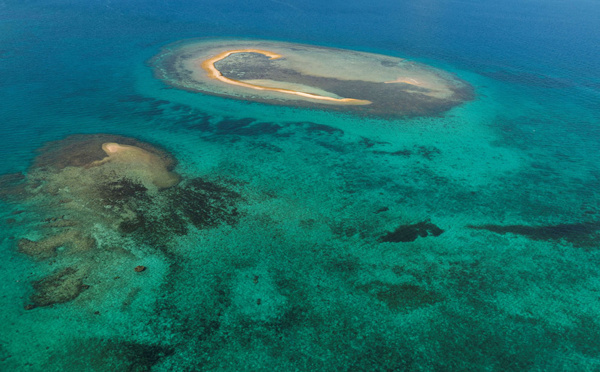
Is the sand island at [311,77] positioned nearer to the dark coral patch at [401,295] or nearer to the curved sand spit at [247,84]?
the curved sand spit at [247,84]

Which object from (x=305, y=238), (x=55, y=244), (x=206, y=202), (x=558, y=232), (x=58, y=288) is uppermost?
(x=558, y=232)

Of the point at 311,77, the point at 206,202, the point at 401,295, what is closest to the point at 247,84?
the point at 311,77

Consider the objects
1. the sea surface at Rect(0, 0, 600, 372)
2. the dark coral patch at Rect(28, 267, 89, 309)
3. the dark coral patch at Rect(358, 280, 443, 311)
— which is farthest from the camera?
the dark coral patch at Rect(358, 280, 443, 311)

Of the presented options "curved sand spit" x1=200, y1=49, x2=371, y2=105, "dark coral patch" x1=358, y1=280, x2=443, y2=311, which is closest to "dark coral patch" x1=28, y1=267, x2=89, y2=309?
"dark coral patch" x1=358, y1=280, x2=443, y2=311

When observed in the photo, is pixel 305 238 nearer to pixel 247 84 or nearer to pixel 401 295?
pixel 401 295

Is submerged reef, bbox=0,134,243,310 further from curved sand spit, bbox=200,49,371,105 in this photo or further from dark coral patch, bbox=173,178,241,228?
curved sand spit, bbox=200,49,371,105
